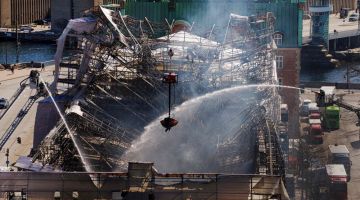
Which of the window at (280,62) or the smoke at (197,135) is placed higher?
the window at (280,62)

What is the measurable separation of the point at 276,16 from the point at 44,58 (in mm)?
51926

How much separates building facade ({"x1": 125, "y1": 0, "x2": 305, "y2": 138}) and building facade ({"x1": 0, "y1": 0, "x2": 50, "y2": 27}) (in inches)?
2618

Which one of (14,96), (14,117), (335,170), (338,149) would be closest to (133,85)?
(335,170)

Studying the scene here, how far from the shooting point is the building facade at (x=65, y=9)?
119m

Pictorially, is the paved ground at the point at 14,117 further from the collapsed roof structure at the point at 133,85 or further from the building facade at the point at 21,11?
the building facade at the point at 21,11

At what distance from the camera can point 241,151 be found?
35812mm

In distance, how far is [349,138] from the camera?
5816cm

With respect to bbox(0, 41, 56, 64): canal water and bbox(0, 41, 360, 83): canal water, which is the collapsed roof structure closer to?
bbox(0, 41, 360, 83): canal water

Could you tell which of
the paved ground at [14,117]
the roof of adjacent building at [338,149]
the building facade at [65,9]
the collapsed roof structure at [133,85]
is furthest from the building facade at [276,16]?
the building facade at [65,9]

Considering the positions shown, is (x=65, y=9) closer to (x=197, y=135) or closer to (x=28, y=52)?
(x=28, y=52)

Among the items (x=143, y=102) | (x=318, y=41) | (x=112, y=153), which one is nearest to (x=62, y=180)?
(x=112, y=153)

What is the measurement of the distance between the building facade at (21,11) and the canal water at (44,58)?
8.38 metres

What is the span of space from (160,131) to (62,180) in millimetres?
10917

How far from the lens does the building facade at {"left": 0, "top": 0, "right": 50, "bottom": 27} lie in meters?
127
